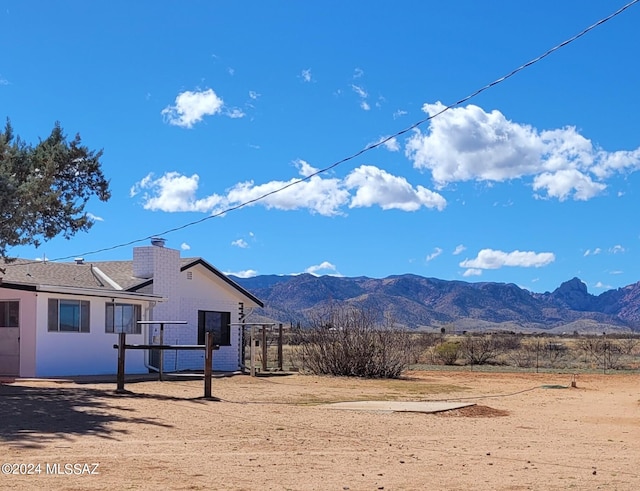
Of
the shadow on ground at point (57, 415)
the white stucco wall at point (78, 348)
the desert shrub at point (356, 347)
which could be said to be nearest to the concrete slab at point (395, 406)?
the shadow on ground at point (57, 415)

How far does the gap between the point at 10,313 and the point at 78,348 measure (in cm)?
226

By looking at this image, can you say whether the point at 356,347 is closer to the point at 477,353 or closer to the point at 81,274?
the point at 81,274

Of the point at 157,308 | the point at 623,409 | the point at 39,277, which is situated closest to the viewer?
the point at 623,409

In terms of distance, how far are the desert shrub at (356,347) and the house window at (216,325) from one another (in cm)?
364

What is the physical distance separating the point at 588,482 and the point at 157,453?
16.9ft

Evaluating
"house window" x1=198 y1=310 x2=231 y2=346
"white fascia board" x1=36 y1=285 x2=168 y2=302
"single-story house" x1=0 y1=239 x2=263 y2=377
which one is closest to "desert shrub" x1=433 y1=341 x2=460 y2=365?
"single-story house" x1=0 y1=239 x2=263 y2=377

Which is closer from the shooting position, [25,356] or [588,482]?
[588,482]

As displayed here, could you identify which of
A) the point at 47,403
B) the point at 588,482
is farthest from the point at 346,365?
the point at 588,482

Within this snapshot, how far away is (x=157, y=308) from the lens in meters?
30.6

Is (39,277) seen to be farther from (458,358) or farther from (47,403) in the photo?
(458,358)

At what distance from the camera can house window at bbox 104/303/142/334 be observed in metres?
28.0

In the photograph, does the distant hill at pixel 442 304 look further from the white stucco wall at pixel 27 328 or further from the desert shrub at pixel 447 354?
the white stucco wall at pixel 27 328

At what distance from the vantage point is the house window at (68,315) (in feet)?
84.5

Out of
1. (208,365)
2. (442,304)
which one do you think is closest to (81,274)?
(208,365)
